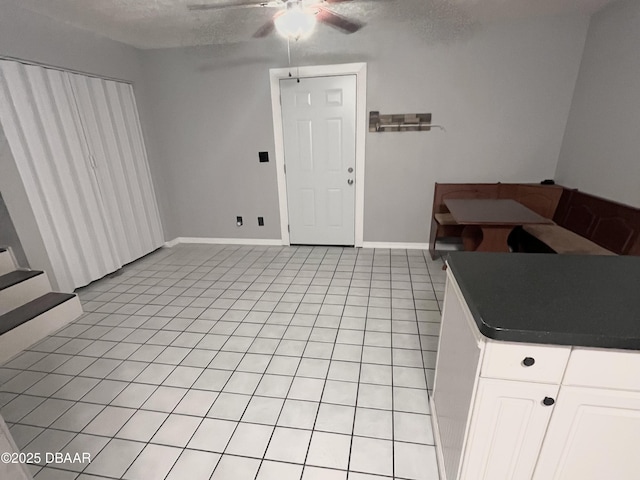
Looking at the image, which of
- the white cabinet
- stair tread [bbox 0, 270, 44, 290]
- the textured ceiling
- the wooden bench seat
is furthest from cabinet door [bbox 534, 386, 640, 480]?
stair tread [bbox 0, 270, 44, 290]

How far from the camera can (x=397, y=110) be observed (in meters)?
3.45

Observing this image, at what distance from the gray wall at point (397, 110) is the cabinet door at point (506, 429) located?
9.92 feet

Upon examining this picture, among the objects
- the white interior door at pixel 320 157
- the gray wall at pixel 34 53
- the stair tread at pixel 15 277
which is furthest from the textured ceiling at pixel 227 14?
the stair tread at pixel 15 277

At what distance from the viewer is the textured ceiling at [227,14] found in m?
2.46

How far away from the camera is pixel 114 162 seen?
339 centimetres

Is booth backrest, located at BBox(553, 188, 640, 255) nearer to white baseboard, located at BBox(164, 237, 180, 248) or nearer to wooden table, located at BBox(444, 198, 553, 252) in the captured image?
→ wooden table, located at BBox(444, 198, 553, 252)

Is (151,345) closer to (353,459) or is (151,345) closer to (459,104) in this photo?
(353,459)

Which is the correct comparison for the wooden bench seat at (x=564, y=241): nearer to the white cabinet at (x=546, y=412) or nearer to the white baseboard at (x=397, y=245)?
the white baseboard at (x=397, y=245)

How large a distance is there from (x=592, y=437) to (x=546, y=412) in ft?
0.53

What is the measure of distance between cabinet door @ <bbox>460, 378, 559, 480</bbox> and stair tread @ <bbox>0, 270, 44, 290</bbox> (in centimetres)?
323

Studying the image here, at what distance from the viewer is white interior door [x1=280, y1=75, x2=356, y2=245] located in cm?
352

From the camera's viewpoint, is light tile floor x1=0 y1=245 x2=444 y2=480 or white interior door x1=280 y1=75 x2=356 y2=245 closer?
light tile floor x1=0 y1=245 x2=444 y2=480

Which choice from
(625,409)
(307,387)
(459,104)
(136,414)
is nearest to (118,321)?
(136,414)

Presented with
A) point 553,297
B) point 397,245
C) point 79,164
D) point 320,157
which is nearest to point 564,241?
point 397,245
